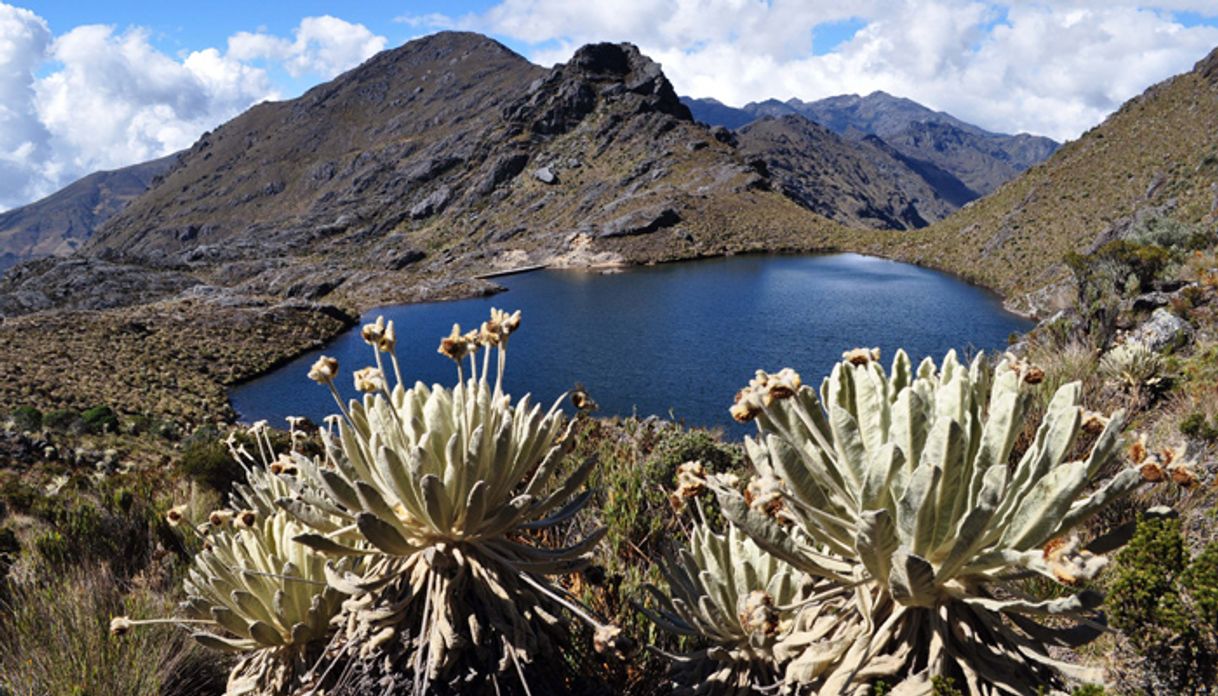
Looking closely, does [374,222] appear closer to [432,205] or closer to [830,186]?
[432,205]

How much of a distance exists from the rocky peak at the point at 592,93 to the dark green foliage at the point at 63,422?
83.6 meters

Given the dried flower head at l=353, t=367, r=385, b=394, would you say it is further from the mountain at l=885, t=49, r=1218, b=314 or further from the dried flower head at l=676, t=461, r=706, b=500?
the mountain at l=885, t=49, r=1218, b=314

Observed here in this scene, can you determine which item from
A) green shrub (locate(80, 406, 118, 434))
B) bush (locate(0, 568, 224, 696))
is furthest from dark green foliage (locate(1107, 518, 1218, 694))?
green shrub (locate(80, 406, 118, 434))

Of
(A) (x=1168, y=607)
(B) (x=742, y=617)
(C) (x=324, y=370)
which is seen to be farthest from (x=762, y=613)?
(C) (x=324, y=370)

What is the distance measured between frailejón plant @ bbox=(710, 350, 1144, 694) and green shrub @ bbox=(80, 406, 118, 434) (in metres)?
26.8

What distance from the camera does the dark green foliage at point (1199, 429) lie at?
428cm

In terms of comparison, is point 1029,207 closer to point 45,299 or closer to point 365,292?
point 365,292

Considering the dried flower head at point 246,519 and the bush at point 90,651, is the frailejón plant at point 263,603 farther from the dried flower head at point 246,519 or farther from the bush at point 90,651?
the bush at point 90,651

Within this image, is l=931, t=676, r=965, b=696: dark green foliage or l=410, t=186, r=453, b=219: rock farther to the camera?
l=410, t=186, r=453, b=219: rock

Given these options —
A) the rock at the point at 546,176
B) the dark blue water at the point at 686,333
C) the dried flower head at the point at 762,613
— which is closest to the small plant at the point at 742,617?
the dried flower head at the point at 762,613

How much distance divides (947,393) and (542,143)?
101m

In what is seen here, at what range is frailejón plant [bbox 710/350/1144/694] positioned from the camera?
146cm

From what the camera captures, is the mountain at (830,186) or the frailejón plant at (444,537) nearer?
the frailejón plant at (444,537)

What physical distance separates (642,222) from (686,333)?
122 feet
